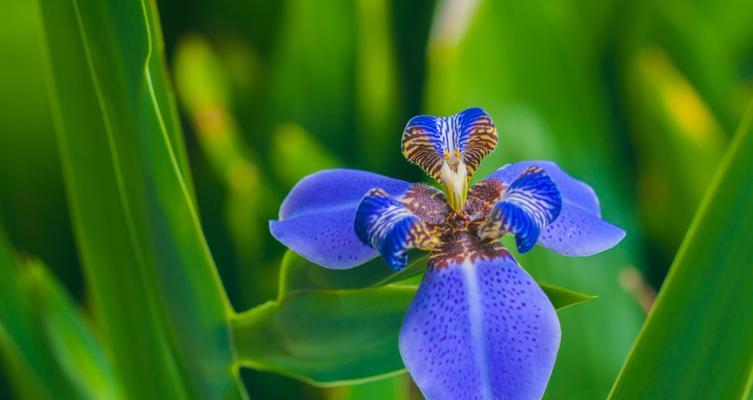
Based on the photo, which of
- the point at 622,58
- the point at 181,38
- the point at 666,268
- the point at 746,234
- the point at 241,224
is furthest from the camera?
the point at 181,38

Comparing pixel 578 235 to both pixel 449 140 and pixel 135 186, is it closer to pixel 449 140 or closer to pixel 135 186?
pixel 449 140

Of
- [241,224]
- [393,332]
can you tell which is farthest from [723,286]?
[241,224]

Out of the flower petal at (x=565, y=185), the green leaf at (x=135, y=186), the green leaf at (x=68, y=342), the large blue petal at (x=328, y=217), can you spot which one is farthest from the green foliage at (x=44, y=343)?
the flower petal at (x=565, y=185)

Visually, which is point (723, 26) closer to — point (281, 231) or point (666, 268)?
point (666, 268)

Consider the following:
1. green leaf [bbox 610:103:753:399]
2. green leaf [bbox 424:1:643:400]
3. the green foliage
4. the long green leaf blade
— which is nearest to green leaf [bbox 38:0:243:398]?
the long green leaf blade

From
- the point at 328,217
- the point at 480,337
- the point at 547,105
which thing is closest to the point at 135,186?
the point at 328,217

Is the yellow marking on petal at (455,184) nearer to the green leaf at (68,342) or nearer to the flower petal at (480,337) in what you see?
the flower petal at (480,337)
